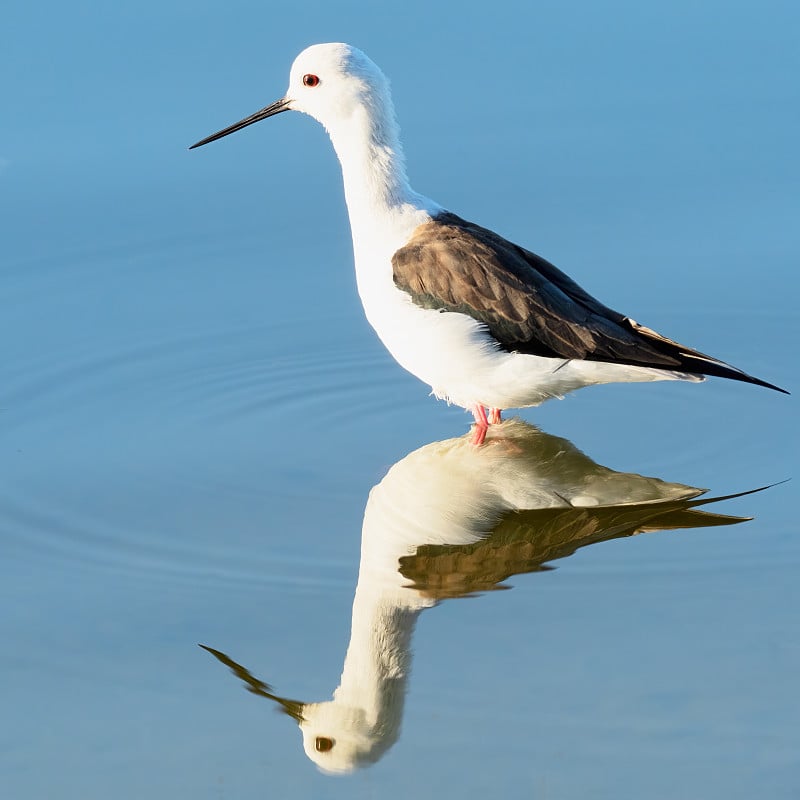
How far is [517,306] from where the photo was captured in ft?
30.3

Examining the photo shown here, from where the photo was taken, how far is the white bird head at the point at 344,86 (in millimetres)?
9625

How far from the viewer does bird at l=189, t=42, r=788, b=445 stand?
916 centimetres

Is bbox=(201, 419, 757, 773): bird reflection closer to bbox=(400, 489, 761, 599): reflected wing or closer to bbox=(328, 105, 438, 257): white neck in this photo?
bbox=(400, 489, 761, 599): reflected wing

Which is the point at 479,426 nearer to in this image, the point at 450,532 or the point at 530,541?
the point at 450,532

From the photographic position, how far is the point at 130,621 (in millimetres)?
7531

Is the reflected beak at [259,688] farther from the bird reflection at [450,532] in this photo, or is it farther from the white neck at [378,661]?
the white neck at [378,661]

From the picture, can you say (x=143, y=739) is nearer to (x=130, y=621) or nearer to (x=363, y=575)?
(x=130, y=621)

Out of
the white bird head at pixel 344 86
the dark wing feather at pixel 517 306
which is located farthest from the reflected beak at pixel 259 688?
the white bird head at pixel 344 86

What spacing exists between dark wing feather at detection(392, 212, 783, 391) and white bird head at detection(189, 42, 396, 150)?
87 cm

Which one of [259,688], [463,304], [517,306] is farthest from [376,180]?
[259,688]

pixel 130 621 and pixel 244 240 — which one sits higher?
pixel 244 240

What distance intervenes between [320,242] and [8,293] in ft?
7.45

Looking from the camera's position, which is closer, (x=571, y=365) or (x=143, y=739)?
(x=143, y=739)

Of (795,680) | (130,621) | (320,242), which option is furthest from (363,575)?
(320,242)
